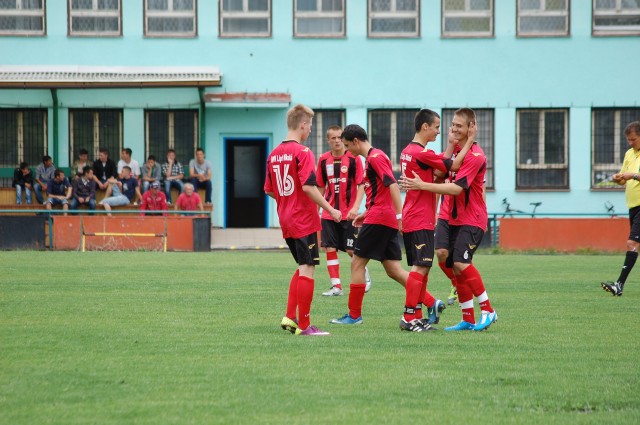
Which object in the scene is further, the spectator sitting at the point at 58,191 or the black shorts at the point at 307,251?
the spectator sitting at the point at 58,191

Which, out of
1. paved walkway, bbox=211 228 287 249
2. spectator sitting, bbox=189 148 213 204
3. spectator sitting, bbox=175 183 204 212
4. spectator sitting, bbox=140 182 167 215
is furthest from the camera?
spectator sitting, bbox=189 148 213 204

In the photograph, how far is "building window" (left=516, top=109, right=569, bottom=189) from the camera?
34156mm

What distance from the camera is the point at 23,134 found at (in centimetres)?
3347

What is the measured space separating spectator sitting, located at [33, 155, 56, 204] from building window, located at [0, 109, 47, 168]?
273 centimetres

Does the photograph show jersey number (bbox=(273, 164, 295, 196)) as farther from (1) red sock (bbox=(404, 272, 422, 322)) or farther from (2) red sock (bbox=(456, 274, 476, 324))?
(2) red sock (bbox=(456, 274, 476, 324))

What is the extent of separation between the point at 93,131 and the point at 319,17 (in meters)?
7.82

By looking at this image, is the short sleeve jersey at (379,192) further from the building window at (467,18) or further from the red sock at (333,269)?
the building window at (467,18)

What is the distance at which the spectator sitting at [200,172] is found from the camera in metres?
31.3

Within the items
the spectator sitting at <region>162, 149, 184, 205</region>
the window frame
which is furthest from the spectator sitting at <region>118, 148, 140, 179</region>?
the window frame

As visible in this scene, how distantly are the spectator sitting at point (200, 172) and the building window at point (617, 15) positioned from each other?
13.0 meters

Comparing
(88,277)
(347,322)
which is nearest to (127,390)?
(347,322)

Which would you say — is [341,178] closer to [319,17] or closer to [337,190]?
[337,190]

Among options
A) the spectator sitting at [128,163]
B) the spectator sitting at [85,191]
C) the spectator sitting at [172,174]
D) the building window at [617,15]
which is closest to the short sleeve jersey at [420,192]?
the spectator sitting at [85,191]

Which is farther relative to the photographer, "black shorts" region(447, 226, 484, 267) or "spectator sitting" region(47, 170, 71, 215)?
"spectator sitting" region(47, 170, 71, 215)
